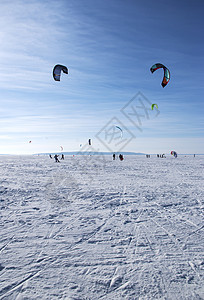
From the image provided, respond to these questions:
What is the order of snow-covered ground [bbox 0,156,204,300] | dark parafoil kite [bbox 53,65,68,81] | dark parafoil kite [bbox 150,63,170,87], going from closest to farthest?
1. snow-covered ground [bbox 0,156,204,300]
2. dark parafoil kite [bbox 150,63,170,87]
3. dark parafoil kite [bbox 53,65,68,81]

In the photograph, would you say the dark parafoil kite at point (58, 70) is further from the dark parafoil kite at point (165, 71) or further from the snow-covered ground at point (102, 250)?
the snow-covered ground at point (102, 250)

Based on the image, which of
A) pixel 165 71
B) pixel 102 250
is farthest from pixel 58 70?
pixel 102 250

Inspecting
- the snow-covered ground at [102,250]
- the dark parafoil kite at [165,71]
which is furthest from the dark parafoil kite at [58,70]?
the snow-covered ground at [102,250]

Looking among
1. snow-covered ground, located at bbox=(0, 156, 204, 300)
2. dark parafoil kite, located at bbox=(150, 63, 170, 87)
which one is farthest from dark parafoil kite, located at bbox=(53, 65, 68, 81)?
snow-covered ground, located at bbox=(0, 156, 204, 300)

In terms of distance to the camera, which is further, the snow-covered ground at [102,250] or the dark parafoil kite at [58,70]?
the dark parafoil kite at [58,70]

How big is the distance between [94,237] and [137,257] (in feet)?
3.75

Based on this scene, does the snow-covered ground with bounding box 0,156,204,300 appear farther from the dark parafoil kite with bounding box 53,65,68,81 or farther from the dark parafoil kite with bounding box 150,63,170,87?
the dark parafoil kite with bounding box 53,65,68,81

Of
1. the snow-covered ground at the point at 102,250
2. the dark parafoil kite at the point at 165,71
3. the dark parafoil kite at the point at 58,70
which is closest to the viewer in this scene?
the snow-covered ground at the point at 102,250

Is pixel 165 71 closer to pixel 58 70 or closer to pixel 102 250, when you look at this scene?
pixel 58 70

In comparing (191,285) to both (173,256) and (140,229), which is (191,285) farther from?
(140,229)

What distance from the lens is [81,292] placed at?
103 inches

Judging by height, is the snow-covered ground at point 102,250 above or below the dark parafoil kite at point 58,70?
below

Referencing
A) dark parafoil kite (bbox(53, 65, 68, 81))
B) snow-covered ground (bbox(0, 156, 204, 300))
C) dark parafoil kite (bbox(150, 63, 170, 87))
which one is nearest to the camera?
snow-covered ground (bbox(0, 156, 204, 300))

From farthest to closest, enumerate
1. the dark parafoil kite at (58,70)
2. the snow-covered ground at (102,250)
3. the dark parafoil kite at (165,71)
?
the dark parafoil kite at (58,70) → the dark parafoil kite at (165,71) → the snow-covered ground at (102,250)
